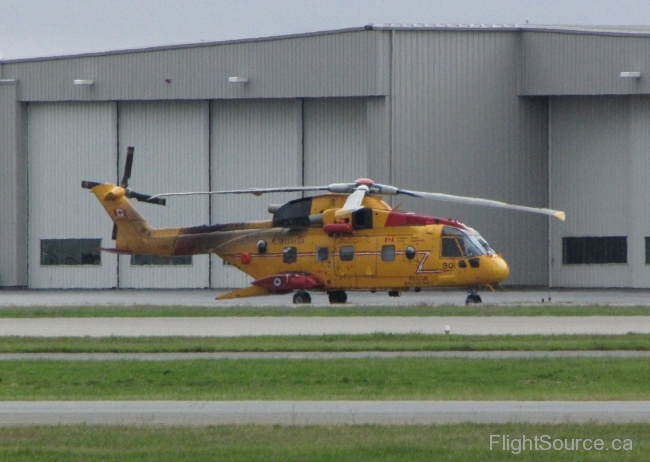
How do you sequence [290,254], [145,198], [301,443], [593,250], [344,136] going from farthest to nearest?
1. [344,136]
2. [593,250]
3. [145,198]
4. [290,254]
5. [301,443]

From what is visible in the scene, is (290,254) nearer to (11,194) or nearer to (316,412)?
(11,194)

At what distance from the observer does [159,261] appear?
4609cm

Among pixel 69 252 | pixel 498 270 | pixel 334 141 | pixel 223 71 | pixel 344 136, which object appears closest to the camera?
pixel 498 270

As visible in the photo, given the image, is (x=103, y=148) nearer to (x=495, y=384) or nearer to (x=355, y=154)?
(x=355, y=154)

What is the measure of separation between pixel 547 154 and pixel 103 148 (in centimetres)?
1828

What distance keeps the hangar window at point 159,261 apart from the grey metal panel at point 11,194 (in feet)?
16.0

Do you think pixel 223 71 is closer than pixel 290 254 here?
No

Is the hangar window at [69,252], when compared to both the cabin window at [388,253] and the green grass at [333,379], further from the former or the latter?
the green grass at [333,379]

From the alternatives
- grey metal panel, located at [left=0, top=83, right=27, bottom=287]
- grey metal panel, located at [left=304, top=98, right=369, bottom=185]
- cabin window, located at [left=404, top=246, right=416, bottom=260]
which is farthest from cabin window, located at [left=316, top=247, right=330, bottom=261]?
grey metal panel, located at [left=0, top=83, right=27, bottom=287]

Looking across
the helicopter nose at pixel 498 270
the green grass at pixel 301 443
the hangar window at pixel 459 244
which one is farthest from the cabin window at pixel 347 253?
the green grass at pixel 301 443

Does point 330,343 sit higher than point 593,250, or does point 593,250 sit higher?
point 593,250

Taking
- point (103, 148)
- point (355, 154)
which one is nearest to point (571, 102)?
point (355, 154)

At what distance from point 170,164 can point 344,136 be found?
7372mm

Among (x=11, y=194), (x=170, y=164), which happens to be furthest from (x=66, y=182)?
(x=170, y=164)
